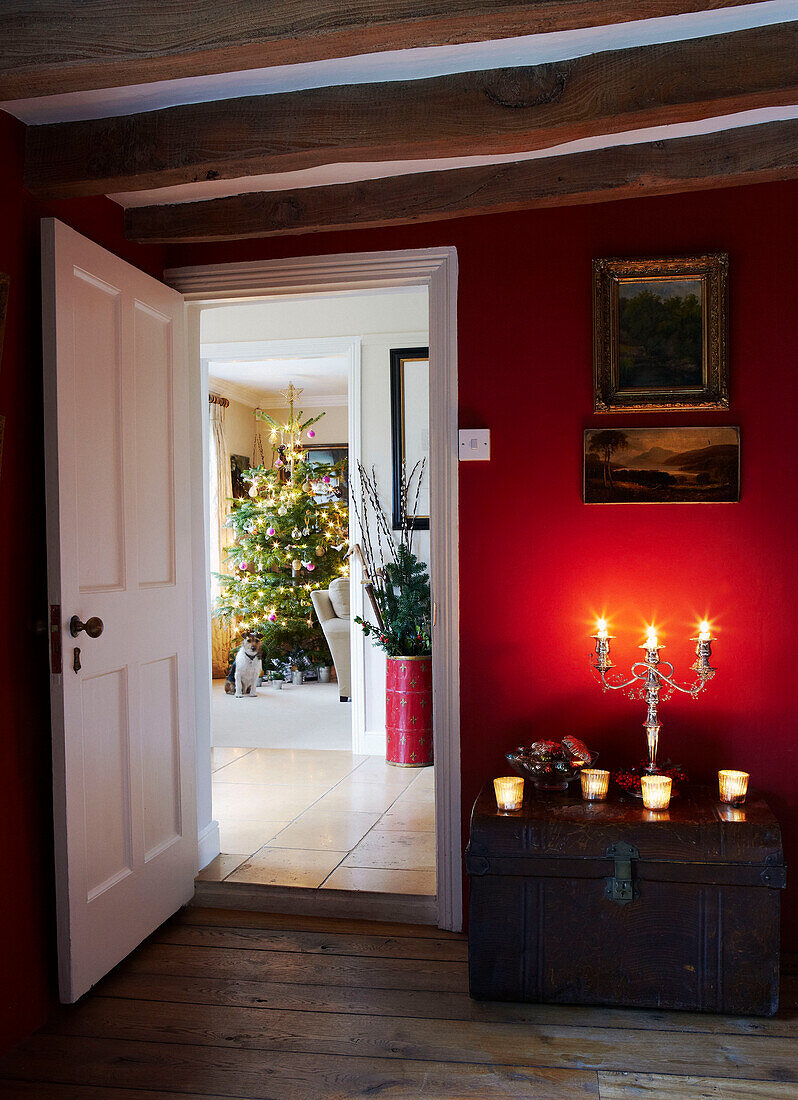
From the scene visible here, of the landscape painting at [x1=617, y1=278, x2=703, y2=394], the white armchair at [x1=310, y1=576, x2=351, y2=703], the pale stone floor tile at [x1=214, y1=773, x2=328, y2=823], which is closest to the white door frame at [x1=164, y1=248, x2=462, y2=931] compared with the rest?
the landscape painting at [x1=617, y1=278, x2=703, y2=394]

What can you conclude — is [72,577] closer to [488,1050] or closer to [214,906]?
[214,906]

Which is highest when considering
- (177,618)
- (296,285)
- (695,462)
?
(296,285)

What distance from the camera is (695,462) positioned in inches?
111

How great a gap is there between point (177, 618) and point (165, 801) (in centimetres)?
60

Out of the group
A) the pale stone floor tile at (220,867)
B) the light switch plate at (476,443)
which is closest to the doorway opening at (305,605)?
the pale stone floor tile at (220,867)

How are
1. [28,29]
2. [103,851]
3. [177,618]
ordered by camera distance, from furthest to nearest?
[177,618]
[103,851]
[28,29]

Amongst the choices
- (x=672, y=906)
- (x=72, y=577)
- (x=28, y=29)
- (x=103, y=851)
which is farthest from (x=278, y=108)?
(x=672, y=906)

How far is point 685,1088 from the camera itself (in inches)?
83.1

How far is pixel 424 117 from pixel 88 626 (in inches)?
61.7

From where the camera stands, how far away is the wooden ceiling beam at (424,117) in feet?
6.59

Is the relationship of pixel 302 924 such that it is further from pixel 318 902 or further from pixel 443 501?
pixel 443 501

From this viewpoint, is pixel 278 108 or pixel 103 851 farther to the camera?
pixel 103 851

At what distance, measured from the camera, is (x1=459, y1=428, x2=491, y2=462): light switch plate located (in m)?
2.92

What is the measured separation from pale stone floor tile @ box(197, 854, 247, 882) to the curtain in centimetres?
476
